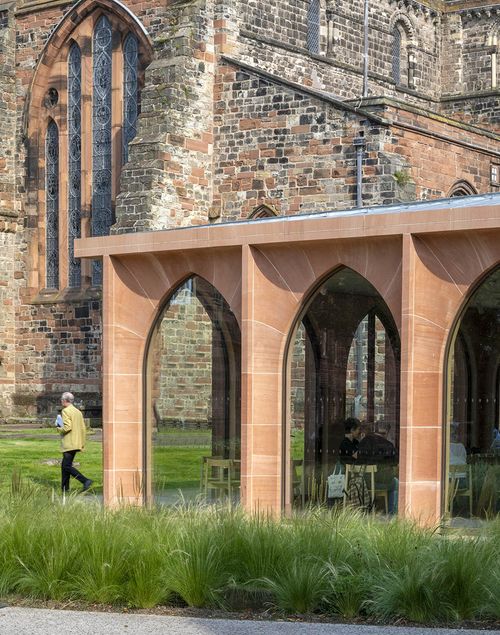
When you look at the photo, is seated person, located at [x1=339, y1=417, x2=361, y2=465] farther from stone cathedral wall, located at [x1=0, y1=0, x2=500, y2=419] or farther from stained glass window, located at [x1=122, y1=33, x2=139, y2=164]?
stained glass window, located at [x1=122, y1=33, x2=139, y2=164]

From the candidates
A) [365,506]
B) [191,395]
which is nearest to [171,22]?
[191,395]

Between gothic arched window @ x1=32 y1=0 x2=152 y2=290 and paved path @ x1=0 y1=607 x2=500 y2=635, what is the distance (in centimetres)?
2394

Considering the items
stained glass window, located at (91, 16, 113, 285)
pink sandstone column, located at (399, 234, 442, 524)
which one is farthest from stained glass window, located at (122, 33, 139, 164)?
pink sandstone column, located at (399, 234, 442, 524)

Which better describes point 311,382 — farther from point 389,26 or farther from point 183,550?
point 389,26

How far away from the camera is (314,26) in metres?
34.9

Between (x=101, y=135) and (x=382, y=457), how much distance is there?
69.2ft

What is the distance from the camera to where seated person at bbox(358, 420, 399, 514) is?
47.8ft

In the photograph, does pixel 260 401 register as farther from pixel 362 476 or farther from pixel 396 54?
pixel 396 54

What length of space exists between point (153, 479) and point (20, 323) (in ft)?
66.4

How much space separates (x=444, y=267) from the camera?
557 inches

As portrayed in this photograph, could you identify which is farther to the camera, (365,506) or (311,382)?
(311,382)

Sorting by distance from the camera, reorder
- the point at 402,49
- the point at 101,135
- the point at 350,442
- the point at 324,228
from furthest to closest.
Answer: the point at 402,49 → the point at 101,135 → the point at 350,442 → the point at 324,228

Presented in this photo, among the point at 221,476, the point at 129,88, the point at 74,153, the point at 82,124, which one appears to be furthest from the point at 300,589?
the point at 74,153

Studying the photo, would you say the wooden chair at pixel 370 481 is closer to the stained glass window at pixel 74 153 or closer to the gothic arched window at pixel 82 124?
the gothic arched window at pixel 82 124
